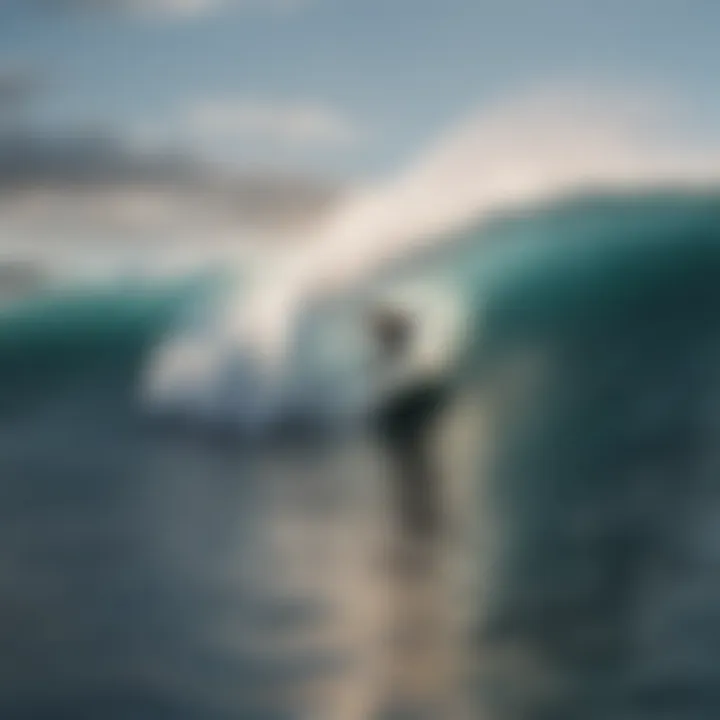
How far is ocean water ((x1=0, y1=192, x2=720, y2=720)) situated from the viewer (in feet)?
4.41

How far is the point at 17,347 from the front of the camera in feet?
5.43

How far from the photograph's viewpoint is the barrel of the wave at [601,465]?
53.7 inches

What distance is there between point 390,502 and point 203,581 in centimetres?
26

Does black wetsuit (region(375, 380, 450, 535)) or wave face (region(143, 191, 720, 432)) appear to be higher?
wave face (region(143, 191, 720, 432))

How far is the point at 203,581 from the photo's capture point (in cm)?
146

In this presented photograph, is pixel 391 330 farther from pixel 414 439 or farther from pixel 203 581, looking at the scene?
pixel 203 581

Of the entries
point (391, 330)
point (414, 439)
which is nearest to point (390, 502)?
point (414, 439)

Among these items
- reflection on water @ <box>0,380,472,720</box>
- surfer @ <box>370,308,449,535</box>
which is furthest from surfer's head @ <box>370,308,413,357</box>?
reflection on water @ <box>0,380,472,720</box>

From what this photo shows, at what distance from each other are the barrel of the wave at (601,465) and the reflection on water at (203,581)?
103 millimetres

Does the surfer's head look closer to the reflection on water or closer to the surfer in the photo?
the surfer

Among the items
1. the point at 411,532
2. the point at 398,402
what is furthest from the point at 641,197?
the point at 411,532

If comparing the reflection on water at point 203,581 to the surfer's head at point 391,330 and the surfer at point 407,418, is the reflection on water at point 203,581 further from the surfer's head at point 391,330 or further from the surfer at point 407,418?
the surfer's head at point 391,330

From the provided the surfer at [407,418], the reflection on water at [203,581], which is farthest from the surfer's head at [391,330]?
the reflection on water at [203,581]

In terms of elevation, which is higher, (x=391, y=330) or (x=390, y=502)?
(x=391, y=330)
